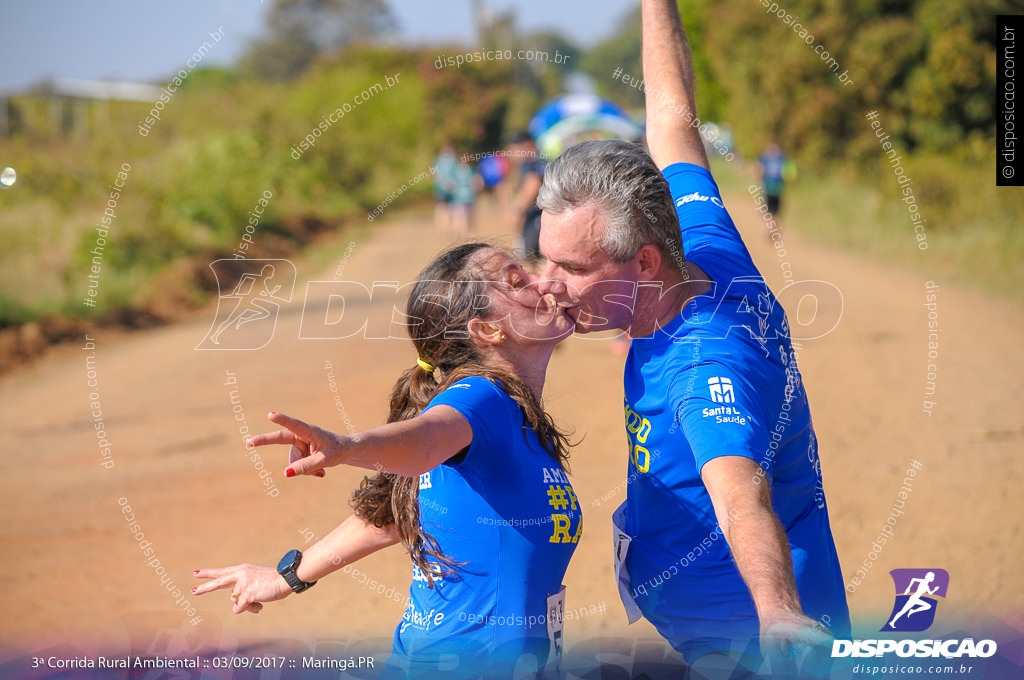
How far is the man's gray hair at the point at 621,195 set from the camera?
189cm

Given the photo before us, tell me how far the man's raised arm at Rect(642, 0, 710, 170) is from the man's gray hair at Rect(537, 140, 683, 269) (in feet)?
2.04

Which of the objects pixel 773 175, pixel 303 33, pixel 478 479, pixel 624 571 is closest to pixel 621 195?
pixel 478 479

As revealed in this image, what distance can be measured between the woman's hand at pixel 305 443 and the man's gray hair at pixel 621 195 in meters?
0.79

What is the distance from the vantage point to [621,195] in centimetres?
189

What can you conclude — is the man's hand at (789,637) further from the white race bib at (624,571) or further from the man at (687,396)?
the white race bib at (624,571)

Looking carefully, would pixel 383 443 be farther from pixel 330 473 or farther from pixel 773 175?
pixel 773 175

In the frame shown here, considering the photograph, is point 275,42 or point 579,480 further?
point 275,42

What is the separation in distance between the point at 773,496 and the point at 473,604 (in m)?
0.77

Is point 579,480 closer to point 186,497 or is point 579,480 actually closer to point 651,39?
point 186,497

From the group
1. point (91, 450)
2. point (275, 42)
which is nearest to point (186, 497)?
point (91, 450)

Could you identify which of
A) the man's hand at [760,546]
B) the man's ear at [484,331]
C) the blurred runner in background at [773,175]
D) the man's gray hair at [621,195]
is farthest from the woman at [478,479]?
the blurred runner in background at [773,175]

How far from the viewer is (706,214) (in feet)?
7.72

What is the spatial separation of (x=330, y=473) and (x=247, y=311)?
18.6 feet

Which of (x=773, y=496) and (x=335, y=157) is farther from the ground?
(x=335, y=157)
